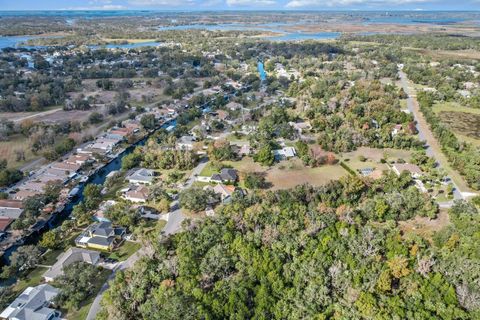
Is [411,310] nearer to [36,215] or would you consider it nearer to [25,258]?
[25,258]

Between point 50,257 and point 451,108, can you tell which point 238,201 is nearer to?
point 50,257

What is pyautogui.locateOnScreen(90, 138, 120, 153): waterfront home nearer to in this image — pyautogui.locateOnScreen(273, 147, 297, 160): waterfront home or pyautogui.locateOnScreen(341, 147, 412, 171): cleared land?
pyautogui.locateOnScreen(273, 147, 297, 160): waterfront home

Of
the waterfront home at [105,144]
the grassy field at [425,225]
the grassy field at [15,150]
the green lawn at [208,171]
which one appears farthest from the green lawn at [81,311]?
the grassy field at [15,150]

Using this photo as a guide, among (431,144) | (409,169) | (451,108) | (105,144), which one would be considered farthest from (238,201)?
(451,108)

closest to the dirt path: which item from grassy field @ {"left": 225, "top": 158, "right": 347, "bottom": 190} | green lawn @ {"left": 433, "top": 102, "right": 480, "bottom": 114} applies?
green lawn @ {"left": 433, "top": 102, "right": 480, "bottom": 114}

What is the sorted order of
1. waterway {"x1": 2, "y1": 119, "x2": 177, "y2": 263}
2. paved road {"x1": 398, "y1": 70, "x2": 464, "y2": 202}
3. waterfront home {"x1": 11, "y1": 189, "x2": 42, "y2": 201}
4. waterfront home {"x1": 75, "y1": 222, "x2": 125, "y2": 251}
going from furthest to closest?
paved road {"x1": 398, "y1": 70, "x2": 464, "y2": 202}
waterfront home {"x1": 11, "y1": 189, "x2": 42, "y2": 201}
waterway {"x1": 2, "y1": 119, "x2": 177, "y2": 263}
waterfront home {"x1": 75, "y1": 222, "x2": 125, "y2": 251}

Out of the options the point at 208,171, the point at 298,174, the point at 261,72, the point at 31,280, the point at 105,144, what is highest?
the point at 261,72
